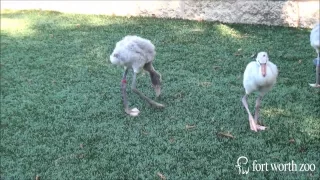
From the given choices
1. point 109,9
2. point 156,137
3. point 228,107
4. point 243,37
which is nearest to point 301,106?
point 228,107

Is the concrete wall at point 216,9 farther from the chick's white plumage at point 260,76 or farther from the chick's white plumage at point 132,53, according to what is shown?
the chick's white plumage at point 260,76

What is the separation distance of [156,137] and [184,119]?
0.31 meters

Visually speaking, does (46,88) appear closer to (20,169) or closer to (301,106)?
(20,169)

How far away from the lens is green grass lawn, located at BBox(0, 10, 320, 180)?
2871 mm

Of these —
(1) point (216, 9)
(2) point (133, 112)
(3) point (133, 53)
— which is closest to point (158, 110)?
(2) point (133, 112)

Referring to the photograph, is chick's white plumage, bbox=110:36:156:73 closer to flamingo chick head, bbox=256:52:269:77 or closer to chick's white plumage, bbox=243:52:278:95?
chick's white plumage, bbox=243:52:278:95

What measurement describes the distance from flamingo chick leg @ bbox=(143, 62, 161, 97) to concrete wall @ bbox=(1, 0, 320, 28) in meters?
2.12

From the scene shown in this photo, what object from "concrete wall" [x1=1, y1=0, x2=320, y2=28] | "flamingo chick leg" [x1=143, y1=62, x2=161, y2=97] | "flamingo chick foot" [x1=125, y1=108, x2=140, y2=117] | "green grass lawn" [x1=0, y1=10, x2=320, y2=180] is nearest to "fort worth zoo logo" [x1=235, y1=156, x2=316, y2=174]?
"green grass lawn" [x1=0, y1=10, x2=320, y2=180]

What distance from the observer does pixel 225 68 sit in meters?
4.17

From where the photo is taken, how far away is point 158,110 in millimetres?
3473

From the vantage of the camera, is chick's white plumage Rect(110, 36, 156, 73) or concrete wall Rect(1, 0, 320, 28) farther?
concrete wall Rect(1, 0, 320, 28)

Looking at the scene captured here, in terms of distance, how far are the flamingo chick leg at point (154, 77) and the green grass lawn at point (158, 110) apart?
0.33 feet

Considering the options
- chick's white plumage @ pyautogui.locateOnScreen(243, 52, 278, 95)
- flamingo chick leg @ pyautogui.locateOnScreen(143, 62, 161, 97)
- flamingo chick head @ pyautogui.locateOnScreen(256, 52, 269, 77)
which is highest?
flamingo chick head @ pyautogui.locateOnScreen(256, 52, 269, 77)

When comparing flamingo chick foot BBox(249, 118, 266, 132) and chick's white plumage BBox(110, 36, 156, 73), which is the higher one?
chick's white plumage BBox(110, 36, 156, 73)
